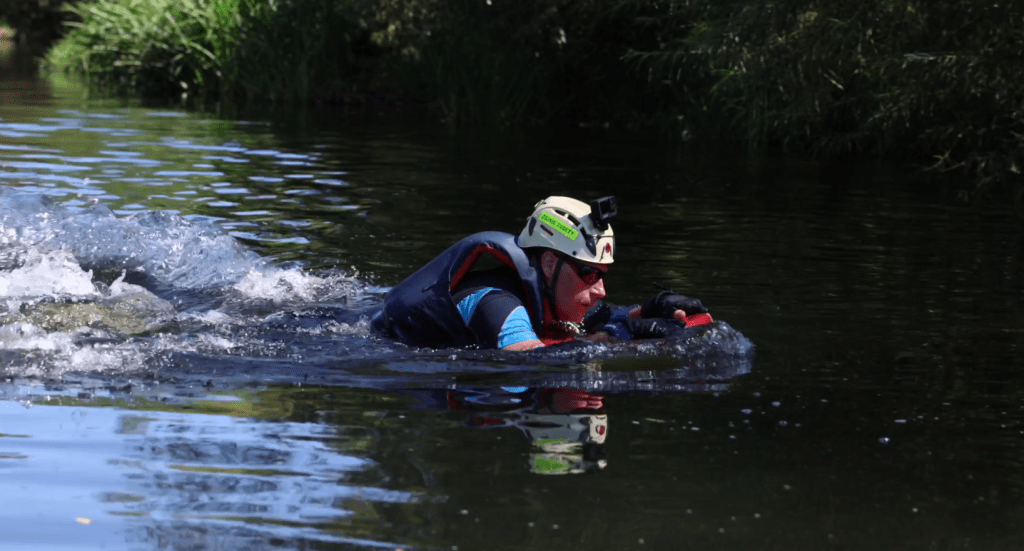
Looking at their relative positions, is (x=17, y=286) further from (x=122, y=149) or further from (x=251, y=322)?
(x=122, y=149)

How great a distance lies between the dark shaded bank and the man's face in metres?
A: 8.35

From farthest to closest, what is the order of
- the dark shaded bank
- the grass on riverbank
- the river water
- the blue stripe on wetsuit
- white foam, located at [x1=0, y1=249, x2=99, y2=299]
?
1. the grass on riverbank
2. the dark shaded bank
3. white foam, located at [x1=0, y1=249, x2=99, y2=299]
4. the blue stripe on wetsuit
5. the river water

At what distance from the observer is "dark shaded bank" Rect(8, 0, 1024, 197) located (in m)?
15.8

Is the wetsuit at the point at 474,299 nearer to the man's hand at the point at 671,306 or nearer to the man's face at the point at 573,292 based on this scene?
the man's face at the point at 573,292

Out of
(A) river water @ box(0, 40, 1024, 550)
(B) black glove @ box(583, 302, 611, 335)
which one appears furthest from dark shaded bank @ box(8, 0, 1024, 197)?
(B) black glove @ box(583, 302, 611, 335)

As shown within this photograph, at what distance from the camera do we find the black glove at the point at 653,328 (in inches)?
299

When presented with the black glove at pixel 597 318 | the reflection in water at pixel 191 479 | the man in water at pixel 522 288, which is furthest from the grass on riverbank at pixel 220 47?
the reflection in water at pixel 191 479

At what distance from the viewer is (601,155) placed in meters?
21.5

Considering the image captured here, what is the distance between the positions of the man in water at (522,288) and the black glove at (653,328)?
0.04ft

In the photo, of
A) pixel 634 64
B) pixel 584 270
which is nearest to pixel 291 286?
pixel 584 270

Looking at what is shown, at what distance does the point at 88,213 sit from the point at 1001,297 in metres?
7.00

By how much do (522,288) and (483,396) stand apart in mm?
694

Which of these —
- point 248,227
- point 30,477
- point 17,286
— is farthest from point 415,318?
point 248,227

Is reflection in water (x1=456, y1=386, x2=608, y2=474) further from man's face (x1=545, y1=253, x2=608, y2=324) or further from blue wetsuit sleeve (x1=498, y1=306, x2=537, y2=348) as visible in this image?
man's face (x1=545, y1=253, x2=608, y2=324)
